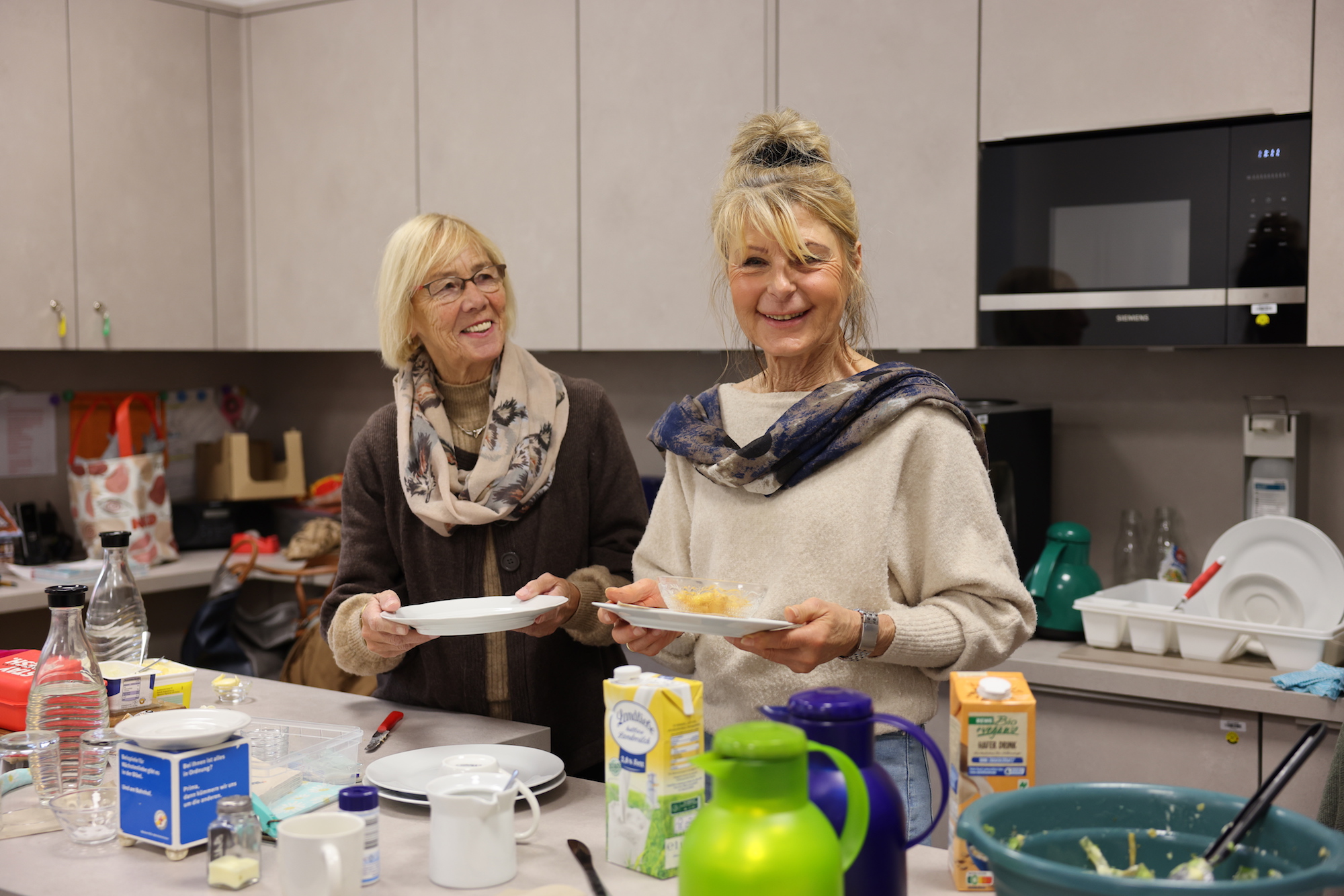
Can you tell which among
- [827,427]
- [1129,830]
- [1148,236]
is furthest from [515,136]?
[1129,830]

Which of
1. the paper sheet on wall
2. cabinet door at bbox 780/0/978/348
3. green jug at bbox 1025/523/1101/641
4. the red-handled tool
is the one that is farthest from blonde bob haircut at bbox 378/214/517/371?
the paper sheet on wall

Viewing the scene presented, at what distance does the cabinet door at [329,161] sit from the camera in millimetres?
3301

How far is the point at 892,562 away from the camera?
4.47 ft

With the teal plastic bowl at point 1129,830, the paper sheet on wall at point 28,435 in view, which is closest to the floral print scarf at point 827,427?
the teal plastic bowl at point 1129,830

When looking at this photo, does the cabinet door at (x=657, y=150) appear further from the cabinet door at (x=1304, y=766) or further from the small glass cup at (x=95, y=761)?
the small glass cup at (x=95, y=761)

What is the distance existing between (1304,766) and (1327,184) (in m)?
1.04

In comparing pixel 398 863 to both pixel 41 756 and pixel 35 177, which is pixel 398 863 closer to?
pixel 41 756

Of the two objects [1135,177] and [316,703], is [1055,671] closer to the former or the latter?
[1135,177]

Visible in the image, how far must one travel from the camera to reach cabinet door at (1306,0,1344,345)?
6.93 feet

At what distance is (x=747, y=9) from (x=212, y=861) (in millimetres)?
2219

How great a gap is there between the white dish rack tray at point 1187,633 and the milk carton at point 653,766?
140 cm

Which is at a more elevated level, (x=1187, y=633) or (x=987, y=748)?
Result: (x=987, y=748)

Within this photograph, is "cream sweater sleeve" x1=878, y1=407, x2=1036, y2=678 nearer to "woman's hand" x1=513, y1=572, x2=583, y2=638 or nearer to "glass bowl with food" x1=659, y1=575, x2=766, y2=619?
"glass bowl with food" x1=659, y1=575, x2=766, y2=619

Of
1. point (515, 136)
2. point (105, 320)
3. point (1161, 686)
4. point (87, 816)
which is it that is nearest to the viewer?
point (87, 816)
